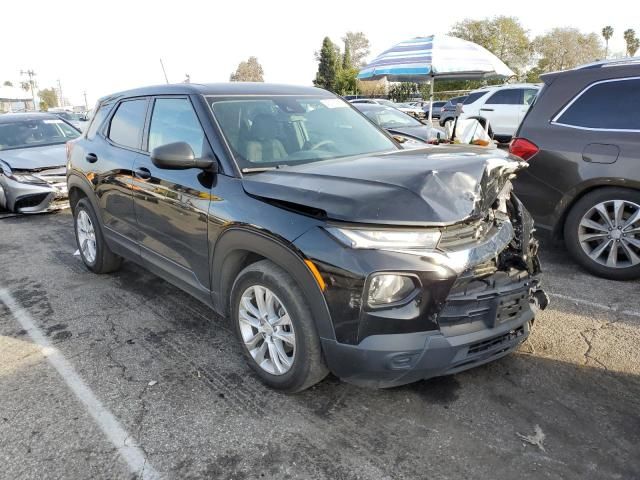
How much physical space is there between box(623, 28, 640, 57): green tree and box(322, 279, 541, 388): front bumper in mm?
85480

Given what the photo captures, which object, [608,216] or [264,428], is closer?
[264,428]

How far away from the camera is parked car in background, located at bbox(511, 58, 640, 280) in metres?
4.21

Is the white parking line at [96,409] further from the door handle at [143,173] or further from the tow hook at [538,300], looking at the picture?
the tow hook at [538,300]

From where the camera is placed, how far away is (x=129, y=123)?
4258mm

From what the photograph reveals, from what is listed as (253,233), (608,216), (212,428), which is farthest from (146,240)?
(608,216)

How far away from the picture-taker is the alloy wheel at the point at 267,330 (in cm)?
275

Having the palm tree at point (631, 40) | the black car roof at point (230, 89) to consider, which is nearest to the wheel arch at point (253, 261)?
the black car roof at point (230, 89)

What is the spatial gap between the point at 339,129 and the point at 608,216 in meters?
Answer: 2.49

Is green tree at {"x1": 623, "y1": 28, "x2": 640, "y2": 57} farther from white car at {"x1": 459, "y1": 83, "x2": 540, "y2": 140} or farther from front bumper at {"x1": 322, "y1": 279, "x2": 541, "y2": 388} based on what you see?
front bumper at {"x1": 322, "y1": 279, "x2": 541, "y2": 388}

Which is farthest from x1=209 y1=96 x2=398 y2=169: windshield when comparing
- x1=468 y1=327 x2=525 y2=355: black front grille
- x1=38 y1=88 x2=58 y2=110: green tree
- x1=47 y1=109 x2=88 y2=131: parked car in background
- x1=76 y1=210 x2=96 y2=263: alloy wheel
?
x1=38 y1=88 x2=58 y2=110: green tree

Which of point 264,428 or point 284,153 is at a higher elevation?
point 284,153

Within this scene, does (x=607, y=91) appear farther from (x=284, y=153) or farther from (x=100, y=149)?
(x=100, y=149)

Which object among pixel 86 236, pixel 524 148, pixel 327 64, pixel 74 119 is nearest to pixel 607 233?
pixel 524 148

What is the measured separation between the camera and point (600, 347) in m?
3.30
